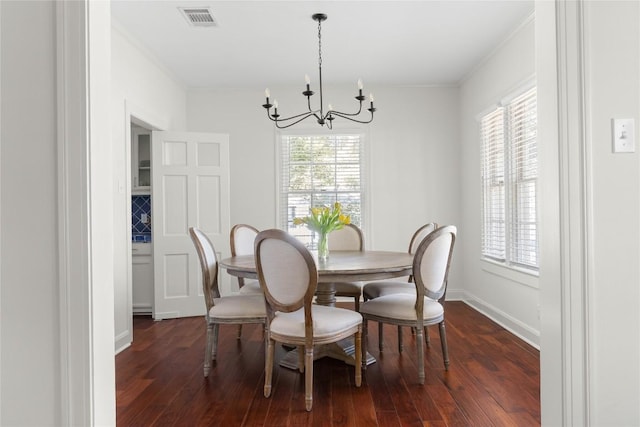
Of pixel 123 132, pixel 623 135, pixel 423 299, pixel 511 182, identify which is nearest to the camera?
pixel 623 135

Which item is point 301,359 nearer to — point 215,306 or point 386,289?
point 215,306

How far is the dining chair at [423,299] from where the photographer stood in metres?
2.65

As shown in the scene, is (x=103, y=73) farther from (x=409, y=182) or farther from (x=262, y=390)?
(x=409, y=182)

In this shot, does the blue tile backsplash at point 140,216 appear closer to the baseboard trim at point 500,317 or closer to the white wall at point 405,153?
the white wall at point 405,153

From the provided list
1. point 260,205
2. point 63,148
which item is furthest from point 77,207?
point 260,205

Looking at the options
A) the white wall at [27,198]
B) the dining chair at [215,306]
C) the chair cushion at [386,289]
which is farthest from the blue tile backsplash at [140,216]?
the white wall at [27,198]

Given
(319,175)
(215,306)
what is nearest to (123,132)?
(215,306)

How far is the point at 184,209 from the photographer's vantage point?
15.2 ft

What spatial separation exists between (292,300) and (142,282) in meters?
2.98

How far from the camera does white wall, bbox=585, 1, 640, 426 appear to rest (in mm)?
1332

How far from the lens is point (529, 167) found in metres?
3.62

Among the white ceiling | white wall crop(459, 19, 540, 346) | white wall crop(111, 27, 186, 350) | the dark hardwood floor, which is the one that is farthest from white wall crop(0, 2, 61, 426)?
white wall crop(459, 19, 540, 346)

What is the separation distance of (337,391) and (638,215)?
6.14 ft

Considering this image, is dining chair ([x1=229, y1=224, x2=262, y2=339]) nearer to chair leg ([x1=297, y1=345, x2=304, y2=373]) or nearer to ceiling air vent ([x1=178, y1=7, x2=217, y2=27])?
chair leg ([x1=297, y1=345, x2=304, y2=373])
